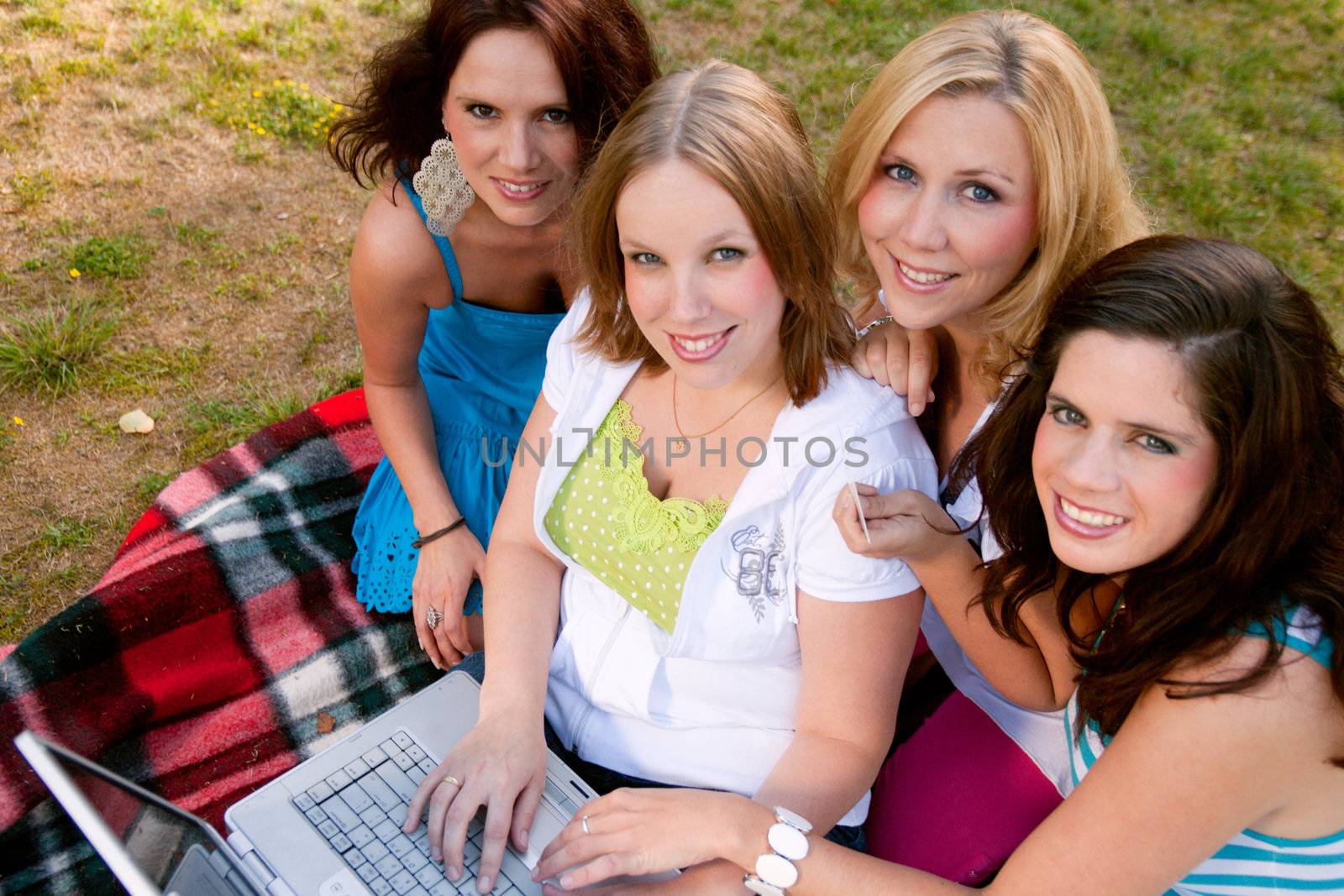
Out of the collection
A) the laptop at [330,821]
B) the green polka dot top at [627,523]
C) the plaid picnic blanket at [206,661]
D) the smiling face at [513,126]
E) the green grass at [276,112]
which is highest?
the smiling face at [513,126]

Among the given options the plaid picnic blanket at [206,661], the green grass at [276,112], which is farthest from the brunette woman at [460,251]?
the green grass at [276,112]

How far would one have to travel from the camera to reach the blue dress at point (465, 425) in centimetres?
285

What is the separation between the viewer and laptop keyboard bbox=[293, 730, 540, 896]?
1801mm

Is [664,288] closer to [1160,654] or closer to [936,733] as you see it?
[1160,654]

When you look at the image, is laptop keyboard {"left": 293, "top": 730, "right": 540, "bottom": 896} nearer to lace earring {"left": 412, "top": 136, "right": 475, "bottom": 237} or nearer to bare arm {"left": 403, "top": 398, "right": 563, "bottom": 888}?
bare arm {"left": 403, "top": 398, "right": 563, "bottom": 888}

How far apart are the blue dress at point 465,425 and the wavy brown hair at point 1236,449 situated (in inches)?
64.8

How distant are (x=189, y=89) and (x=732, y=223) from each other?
159 inches

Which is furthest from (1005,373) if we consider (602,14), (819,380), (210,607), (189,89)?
(189,89)

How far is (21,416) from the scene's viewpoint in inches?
139

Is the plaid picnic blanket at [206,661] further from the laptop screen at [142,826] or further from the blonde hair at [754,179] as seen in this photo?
the blonde hair at [754,179]

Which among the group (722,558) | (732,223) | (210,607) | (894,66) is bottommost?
(210,607)

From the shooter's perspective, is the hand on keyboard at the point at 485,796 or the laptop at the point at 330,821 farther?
the hand on keyboard at the point at 485,796

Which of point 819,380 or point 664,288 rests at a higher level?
point 664,288

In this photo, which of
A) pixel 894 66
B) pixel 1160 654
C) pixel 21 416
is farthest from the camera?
pixel 21 416
